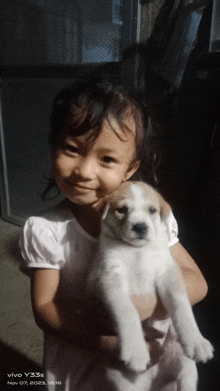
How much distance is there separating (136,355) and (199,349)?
0.08m

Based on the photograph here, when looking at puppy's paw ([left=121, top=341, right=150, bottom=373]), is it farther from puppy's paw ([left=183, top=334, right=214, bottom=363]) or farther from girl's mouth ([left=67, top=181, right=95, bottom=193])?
girl's mouth ([left=67, top=181, right=95, bottom=193])

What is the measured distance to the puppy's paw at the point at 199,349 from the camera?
0.34 metres

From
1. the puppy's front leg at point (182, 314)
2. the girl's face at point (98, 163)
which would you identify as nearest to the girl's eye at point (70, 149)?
the girl's face at point (98, 163)

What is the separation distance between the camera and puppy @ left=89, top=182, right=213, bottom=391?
35 cm

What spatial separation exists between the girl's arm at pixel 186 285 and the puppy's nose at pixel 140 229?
0.26 feet

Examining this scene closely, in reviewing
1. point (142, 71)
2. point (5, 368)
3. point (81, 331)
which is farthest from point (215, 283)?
point (5, 368)

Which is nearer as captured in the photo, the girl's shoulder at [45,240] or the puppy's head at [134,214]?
the puppy's head at [134,214]

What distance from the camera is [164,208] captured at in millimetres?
383

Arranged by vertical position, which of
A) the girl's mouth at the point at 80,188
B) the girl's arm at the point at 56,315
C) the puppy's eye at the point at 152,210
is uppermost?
the girl's mouth at the point at 80,188

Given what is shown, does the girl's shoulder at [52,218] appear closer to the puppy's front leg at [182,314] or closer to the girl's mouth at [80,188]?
the girl's mouth at [80,188]

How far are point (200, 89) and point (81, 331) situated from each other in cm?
40

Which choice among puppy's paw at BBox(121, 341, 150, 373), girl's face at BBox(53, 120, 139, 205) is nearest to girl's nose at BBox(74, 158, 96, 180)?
girl's face at BBox(53, 120, 139, 205)

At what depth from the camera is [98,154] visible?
1.23 ft

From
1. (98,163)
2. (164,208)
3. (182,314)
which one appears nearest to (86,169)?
(98,163)
